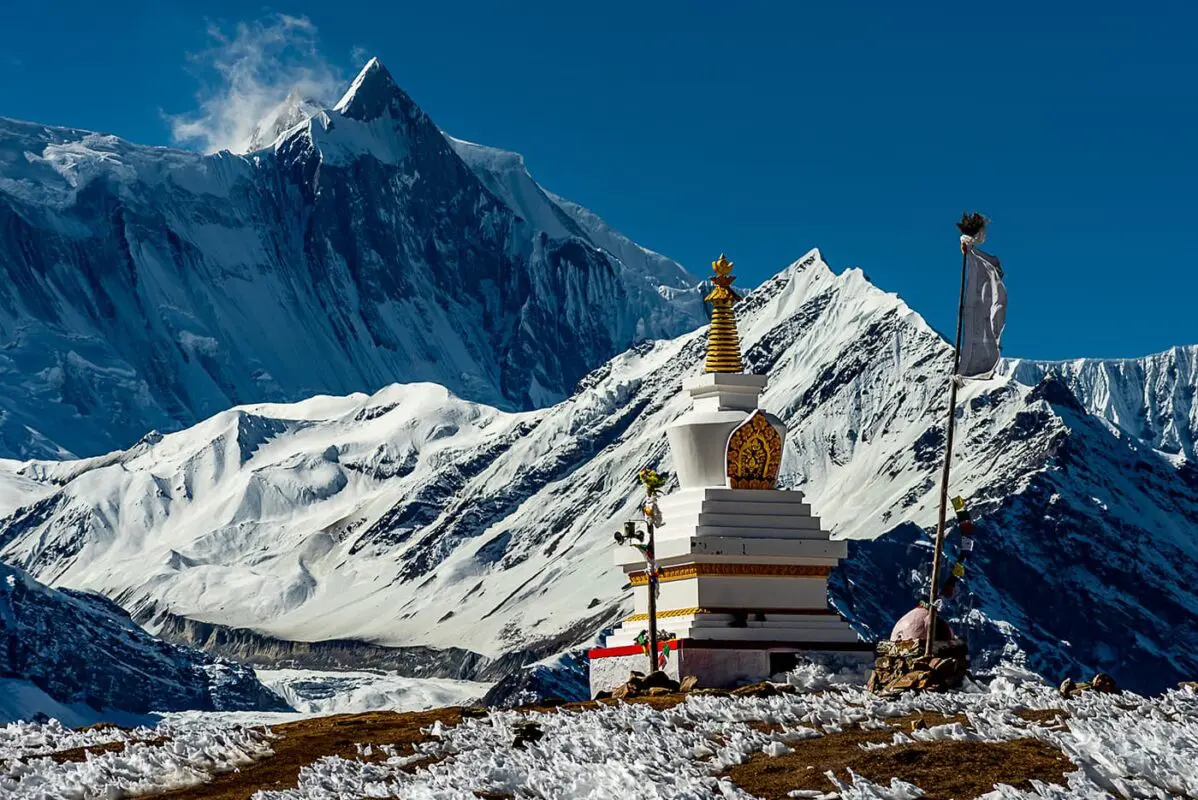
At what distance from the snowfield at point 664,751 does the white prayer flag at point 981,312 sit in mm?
7603

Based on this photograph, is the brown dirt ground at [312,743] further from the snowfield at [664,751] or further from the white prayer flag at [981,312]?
the white prayer flag at [981,312]

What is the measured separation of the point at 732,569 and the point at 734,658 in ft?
10.0

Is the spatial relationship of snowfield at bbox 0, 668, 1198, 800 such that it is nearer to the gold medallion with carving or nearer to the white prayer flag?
the white prayer flag

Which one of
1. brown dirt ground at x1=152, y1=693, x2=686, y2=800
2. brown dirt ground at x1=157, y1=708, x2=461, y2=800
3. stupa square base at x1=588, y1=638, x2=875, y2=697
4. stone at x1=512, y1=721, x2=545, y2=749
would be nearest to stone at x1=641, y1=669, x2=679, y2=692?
stupa square base at x1=588, y1=638, x2=875, y2=697

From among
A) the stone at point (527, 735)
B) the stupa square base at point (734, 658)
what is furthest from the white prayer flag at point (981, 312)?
the stupa square base at point (734, 658)

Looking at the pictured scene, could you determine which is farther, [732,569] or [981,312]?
[732,569]

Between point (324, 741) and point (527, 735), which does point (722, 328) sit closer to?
point (324, 741)

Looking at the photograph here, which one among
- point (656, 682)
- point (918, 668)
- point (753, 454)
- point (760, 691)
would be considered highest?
point (753, 454)

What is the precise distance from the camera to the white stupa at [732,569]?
66.6 metres

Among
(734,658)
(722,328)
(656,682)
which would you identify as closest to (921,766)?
(656,682)

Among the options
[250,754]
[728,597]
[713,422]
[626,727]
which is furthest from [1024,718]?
[713,422]

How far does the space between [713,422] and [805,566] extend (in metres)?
5.96

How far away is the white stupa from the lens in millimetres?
66625

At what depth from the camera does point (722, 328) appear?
75000 mm
